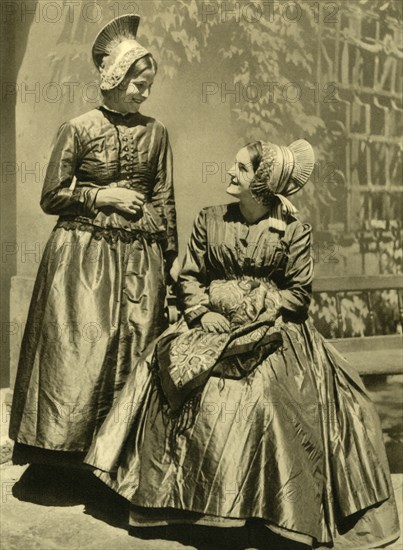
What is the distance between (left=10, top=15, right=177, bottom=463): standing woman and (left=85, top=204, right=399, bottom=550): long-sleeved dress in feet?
0.92

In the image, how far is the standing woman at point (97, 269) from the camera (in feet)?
14.4

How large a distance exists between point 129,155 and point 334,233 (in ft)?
6.92

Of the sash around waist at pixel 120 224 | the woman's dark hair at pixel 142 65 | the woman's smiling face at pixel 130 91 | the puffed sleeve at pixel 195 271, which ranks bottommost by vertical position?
the puffed sleeve at pixel 195 271

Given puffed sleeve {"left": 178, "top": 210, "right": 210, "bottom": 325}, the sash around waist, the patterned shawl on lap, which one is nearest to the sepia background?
the sash around waist

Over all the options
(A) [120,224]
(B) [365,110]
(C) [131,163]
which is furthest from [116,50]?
(B) [365,110]

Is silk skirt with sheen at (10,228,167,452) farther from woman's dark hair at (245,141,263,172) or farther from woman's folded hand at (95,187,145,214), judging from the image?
woman's dark hair at (245,141,263,172)

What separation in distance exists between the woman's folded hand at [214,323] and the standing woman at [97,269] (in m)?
0.42

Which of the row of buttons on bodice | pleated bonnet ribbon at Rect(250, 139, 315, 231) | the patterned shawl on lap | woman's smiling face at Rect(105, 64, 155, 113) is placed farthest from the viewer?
the row of buttons on bodice

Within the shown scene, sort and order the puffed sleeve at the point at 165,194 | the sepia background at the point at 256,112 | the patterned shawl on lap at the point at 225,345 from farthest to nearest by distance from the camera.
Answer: the sepia background at the point at 256,112, the puffed sleeve at the point at 165,194, the patterned shawl on lap at the point at 225,345

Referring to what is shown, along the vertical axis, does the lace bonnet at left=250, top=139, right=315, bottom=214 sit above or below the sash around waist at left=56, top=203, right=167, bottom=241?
above

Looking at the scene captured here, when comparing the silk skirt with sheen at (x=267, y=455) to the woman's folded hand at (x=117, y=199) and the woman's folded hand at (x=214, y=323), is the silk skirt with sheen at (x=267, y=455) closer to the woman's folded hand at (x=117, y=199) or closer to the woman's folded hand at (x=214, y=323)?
the woman's folded hand at (x=214, y=323)

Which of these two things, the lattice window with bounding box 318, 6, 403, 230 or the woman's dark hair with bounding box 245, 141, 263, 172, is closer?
the woman's dark hair with bounding box 245, 141, 263, 172

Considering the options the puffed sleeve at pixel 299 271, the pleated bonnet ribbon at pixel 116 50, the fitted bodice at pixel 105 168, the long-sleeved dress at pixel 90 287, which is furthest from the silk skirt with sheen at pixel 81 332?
the pleated bonnet ribbon at pixel 116 50

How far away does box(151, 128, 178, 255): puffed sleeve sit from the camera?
4.65 m
